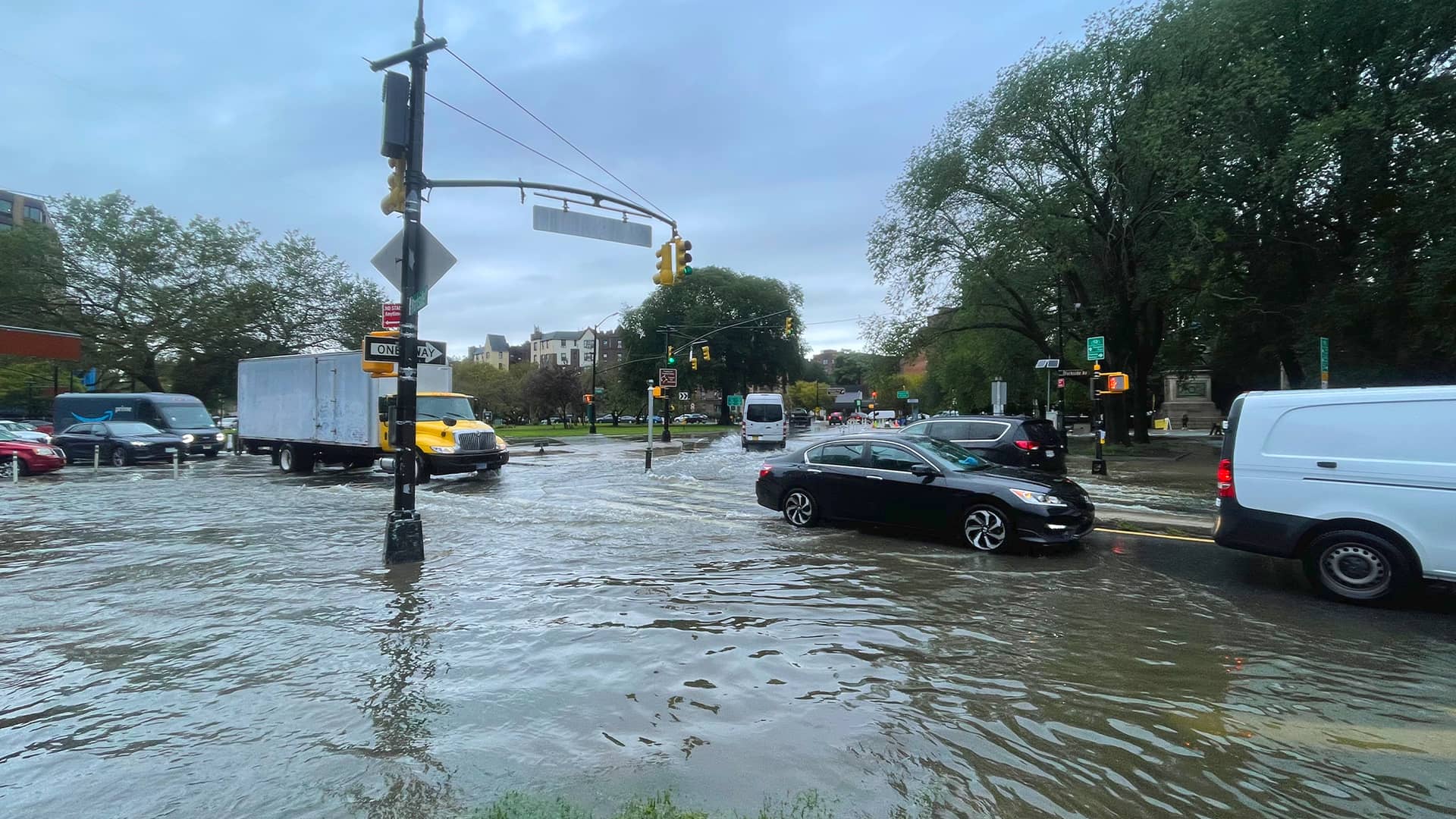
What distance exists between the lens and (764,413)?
1260 inches

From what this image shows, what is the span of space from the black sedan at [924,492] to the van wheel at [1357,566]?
7.62 feet

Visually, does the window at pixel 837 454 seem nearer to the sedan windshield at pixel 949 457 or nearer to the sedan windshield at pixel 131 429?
the sedan windshield at pixel 949 457

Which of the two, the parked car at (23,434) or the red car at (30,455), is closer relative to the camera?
the red car at (30,455)

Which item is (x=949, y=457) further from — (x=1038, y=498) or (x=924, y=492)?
(x=1038, y=498)

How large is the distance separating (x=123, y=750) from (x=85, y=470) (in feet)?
79.2

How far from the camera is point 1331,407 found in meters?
6.43

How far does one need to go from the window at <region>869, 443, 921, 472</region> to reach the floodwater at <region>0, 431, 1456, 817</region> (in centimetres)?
121

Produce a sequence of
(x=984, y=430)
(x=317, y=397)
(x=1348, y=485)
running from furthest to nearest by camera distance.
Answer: (x=317, y=397), (x=984, y=430), (x=1348, y=485)

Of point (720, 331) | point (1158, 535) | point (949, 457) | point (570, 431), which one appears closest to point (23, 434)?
point (949, 457)

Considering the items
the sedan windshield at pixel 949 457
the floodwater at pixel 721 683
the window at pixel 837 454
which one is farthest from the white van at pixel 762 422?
the floodwater at pixel 721 683

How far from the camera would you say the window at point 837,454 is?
32.9 ft

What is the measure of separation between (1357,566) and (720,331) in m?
58.1

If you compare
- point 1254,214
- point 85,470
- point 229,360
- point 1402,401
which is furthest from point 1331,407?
point 229,360

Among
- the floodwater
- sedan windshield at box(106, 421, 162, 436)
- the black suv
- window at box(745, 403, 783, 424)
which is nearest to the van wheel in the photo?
the floodwater
